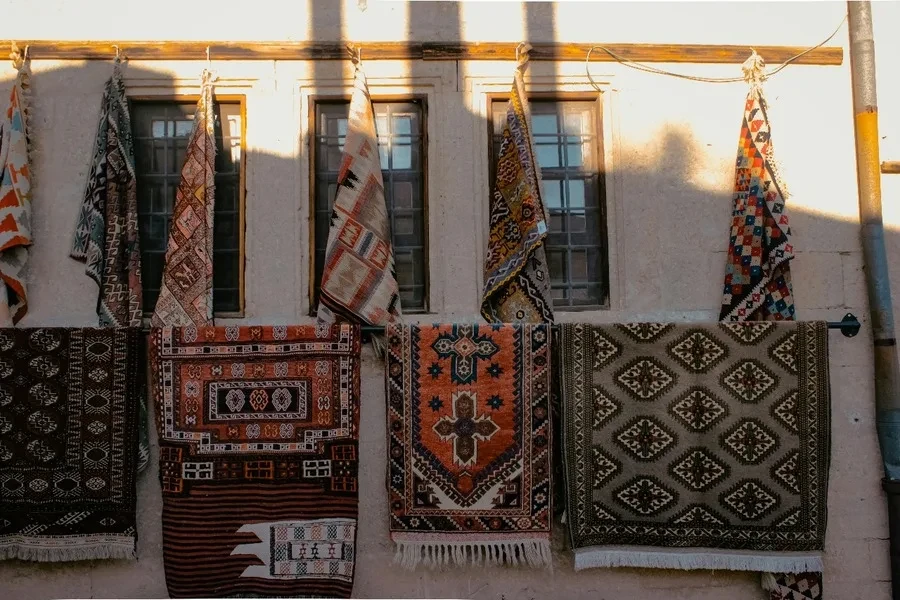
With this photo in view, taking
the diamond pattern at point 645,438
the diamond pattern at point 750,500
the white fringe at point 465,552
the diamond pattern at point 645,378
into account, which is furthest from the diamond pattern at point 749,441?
the white fringe at point 465,552

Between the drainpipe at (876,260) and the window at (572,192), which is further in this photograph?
the window at (572,192)

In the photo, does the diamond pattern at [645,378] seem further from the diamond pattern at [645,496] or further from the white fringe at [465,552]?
the white fringe at [465,552]

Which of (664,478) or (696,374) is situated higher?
(696,374)

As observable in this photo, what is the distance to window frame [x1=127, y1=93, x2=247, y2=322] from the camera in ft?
16.2

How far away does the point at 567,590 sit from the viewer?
4746 millimetres

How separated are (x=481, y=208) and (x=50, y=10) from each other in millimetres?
2361

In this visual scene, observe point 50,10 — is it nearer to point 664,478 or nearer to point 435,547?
point 435,547

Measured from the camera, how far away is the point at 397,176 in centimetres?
512

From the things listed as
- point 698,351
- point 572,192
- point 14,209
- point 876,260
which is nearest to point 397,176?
point 572,192

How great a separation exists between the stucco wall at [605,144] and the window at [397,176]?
0.32 feet

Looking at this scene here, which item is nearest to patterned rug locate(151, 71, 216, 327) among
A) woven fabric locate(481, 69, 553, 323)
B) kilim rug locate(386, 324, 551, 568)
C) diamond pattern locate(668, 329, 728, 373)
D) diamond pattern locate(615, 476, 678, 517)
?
kilim rug locate(386, 324, 551, 568)

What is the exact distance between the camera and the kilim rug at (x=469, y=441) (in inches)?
181

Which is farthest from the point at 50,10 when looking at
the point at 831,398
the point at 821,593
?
the point at 821,593

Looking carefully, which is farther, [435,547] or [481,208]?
[481,208]
